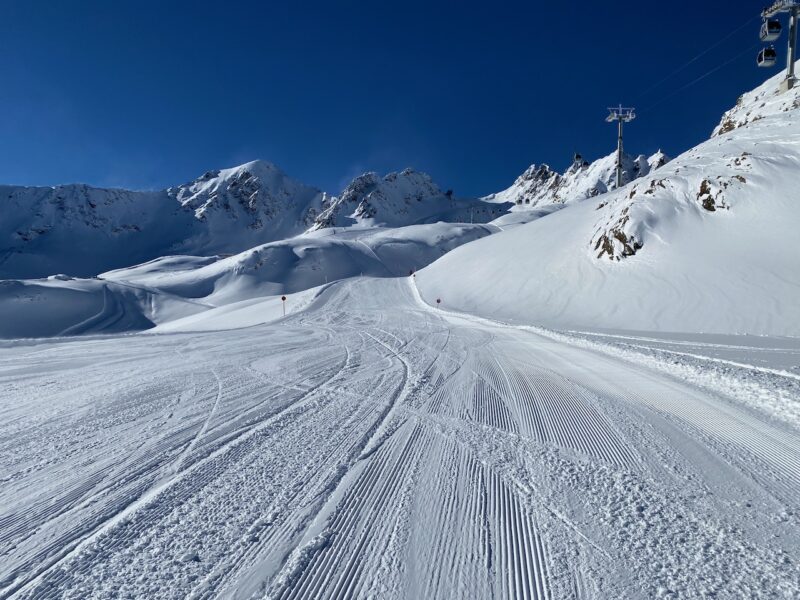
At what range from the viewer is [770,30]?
24.1 meters

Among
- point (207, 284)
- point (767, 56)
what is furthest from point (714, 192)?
point (207, 284)

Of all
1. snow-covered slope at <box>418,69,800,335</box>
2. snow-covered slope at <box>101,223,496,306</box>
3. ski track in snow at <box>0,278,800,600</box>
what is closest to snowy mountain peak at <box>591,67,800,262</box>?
snow-covered slope at <box>418,69,800,335</box>

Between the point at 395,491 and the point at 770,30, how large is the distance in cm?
3548

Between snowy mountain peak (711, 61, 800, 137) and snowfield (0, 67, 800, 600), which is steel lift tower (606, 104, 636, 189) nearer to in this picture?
snowy mountain peak (711, 61, 800, 137)

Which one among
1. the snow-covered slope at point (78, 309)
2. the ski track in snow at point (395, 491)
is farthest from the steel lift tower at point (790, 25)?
the snow-covered slope at point (78, 309)

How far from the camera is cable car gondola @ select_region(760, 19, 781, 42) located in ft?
77.8

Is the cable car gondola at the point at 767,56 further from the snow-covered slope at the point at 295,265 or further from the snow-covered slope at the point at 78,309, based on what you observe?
the snow-covered slope at the point at 295,265

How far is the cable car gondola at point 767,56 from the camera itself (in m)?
22.8

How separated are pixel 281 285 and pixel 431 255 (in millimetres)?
34850

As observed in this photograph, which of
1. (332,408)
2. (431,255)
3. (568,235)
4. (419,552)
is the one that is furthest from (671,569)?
(431,255)

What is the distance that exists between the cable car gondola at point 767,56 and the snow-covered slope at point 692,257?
252 centimetres

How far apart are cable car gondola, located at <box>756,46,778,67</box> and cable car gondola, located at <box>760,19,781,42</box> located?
7.49 ft

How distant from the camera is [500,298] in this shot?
22797 mm

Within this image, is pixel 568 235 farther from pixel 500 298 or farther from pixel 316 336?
pixel 316 336
